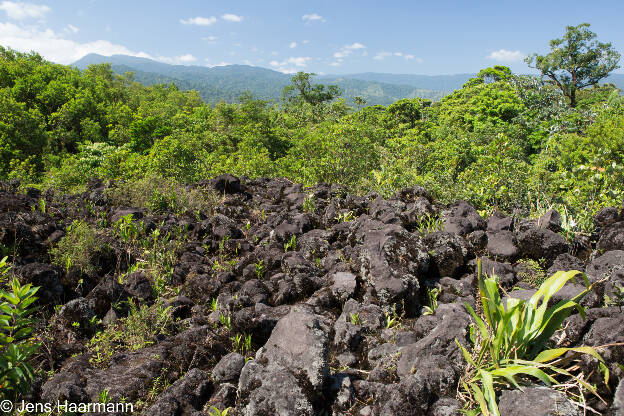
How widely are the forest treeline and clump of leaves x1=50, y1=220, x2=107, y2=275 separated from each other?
3803 millimetres

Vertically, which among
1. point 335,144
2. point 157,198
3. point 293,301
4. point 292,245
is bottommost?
point 293,301

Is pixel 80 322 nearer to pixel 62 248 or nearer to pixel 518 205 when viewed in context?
pixel 62 248

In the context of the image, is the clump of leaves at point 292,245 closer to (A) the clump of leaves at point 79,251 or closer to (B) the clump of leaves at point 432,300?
(B) the clump of leaves at point 432,300

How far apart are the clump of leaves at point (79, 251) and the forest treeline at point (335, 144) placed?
3.80m

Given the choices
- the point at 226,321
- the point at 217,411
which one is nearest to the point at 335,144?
the point at 226,321

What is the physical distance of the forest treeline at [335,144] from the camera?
26.4 feet

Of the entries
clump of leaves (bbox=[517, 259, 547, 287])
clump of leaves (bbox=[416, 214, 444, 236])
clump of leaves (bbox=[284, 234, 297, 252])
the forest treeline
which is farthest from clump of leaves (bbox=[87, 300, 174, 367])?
the forest treeline

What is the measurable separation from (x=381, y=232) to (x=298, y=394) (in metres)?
2.98

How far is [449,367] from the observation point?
10.3 feet

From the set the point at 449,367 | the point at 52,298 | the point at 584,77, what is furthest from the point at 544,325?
the point at 584,77

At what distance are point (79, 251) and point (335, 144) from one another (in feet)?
26.9

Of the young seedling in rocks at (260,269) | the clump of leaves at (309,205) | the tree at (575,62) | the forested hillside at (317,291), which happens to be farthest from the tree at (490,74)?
the young seedling in rocks at (260,269)

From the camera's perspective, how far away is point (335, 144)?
39.4ft

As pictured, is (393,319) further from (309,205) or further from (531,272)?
(309,205)
